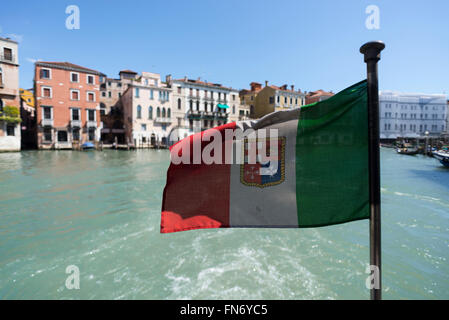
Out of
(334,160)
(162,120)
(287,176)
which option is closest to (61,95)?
(162,120)

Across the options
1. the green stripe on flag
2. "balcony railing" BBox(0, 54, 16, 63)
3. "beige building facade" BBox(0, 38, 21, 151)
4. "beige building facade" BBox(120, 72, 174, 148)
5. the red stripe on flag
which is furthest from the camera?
"beige building facade" BBox(120, 72, 174, 148)

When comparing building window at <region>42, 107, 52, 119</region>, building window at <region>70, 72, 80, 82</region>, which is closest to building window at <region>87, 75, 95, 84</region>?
building window at <region>70, 72, 80, 82</region>

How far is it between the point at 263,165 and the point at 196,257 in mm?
2936

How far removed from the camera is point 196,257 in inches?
175

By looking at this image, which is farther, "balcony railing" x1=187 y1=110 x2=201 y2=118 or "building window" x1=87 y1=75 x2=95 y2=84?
"balcony railing" x1=187 y1=110 x2=201 y2=118

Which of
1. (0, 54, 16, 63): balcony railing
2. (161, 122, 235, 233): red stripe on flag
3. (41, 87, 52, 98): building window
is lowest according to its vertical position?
(161, 122, 235, 233): red stripe on flag

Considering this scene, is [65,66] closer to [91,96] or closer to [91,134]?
[91,96]

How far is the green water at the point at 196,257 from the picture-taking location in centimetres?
353

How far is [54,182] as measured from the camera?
34.0 ft

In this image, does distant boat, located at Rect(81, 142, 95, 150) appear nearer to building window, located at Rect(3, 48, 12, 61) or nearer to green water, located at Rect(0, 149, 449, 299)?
building window, located at Rect(3, 48, 12, 61)

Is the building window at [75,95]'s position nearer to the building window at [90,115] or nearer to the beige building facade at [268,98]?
the building window at [90,115]

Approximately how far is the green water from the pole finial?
10.7ft

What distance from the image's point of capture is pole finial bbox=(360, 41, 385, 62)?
1617 millimetres

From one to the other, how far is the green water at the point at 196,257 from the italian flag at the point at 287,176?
1.77 metres
